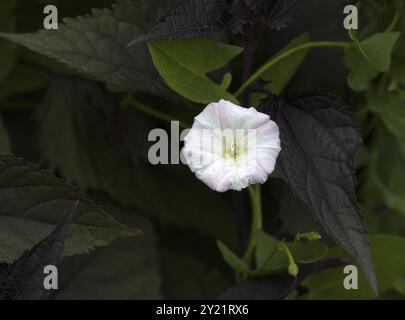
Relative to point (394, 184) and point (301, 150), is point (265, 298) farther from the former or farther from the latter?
point (394, 184)

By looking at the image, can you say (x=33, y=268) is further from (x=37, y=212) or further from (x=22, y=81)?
(x=22, y=81)

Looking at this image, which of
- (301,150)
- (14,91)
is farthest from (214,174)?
(14,91)

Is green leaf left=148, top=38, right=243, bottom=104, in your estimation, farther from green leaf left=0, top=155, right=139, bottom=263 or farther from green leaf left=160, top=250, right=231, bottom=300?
green leaf left=160, top=250, right=231, bottom=300

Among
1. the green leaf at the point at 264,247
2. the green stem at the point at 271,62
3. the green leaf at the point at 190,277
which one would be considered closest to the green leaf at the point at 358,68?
the green stem at the point at 271,62

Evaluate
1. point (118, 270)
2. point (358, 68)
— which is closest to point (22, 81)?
point (118, 270)

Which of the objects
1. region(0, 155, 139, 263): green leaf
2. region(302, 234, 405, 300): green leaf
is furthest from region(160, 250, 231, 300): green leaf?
region(0, 155, 139, 263): green leaf
